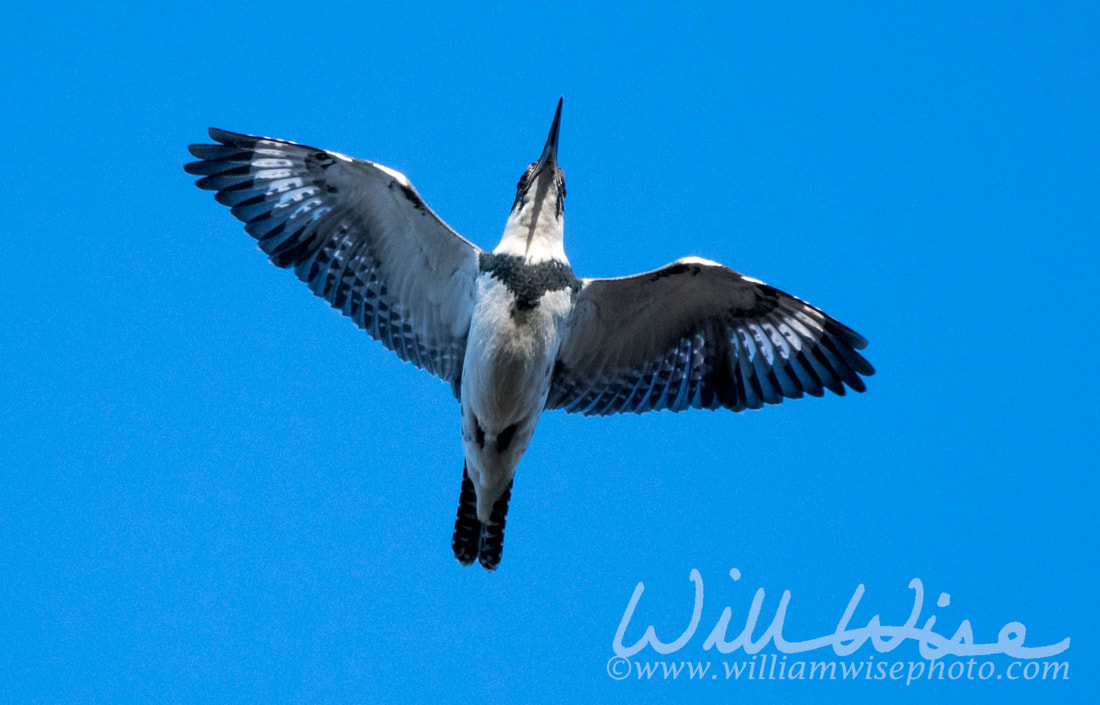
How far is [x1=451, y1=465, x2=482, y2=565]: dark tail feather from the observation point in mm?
8852

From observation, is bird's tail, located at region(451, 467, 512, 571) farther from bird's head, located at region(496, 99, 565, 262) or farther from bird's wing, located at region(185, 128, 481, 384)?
bird's head, located at region(496, 99, 565, 262)

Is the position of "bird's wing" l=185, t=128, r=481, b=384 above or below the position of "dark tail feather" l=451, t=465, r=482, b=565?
above

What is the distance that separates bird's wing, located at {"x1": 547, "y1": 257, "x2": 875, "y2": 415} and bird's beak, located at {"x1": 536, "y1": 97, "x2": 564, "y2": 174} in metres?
0.98

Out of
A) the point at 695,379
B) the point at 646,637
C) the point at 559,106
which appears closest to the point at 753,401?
the point at 695,379

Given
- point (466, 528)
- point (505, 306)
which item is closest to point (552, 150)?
point (505, 306)

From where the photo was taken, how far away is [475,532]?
888 cm

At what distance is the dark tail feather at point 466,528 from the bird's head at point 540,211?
192cm

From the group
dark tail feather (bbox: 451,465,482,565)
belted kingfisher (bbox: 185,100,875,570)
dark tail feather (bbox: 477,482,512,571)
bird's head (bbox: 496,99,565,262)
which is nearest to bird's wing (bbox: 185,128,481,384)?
belted kingfisher (bbox: 185,100,875,570)

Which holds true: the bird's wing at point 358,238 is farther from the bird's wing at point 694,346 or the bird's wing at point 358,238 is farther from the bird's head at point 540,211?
the bird's wing at point 694,346

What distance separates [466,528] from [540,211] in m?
2.58

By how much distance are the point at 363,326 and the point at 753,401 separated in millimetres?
3198

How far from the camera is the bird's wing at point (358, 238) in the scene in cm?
845

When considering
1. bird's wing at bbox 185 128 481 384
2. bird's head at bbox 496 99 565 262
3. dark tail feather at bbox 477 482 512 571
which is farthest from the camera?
dark tail feather at bbox 477 482 512 571

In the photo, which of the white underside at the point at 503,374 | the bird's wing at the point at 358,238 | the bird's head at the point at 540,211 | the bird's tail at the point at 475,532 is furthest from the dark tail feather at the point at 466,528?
the bird's head at the point at 540,211
